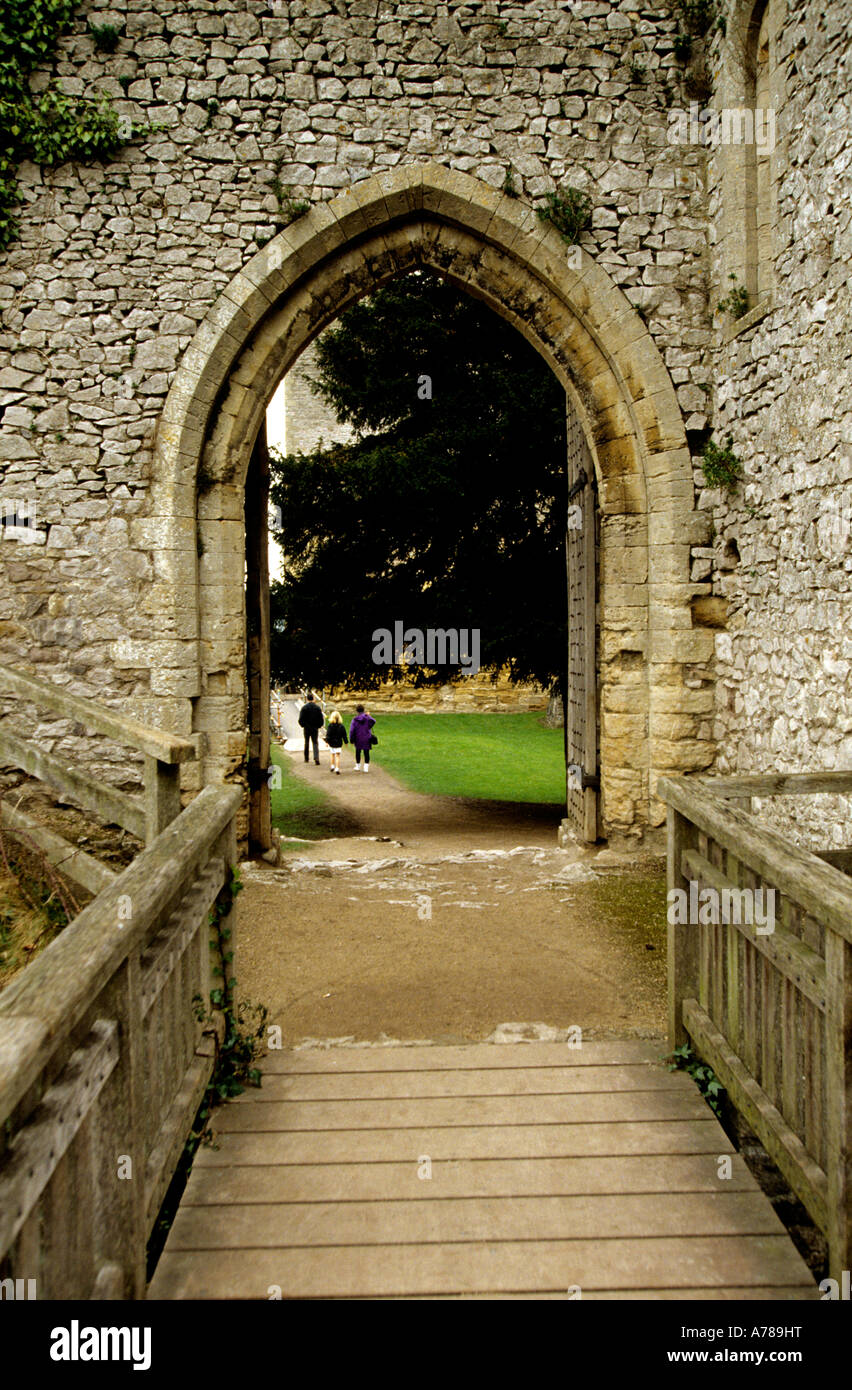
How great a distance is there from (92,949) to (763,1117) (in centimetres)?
171

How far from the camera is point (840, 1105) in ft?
6.51

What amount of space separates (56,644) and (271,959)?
9.68 ft

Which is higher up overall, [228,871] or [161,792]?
[161,792]

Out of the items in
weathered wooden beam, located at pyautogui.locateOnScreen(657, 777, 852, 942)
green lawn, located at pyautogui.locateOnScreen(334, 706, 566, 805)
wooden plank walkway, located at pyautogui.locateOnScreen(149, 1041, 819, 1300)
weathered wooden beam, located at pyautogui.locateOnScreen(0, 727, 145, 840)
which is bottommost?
green lawn, located at pyautogui.locateOnScreen(334, 706, 566, 805)

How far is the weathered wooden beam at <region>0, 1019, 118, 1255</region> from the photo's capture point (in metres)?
1.39

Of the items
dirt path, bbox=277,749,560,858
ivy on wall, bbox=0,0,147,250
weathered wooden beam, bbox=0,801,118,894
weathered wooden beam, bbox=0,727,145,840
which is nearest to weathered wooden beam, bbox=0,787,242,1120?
weathered wooden beam, bbox=0,727,145,840

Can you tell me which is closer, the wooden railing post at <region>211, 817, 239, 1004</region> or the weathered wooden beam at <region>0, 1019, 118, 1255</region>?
the weathered wooden beam at <region>0, 1019, 118, 1255</region>

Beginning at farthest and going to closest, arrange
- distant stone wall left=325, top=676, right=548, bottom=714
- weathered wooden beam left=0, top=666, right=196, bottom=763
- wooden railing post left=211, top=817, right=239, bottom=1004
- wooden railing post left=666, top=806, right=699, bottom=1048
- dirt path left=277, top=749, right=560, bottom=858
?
1. distant stone wall left=325, top=676, right=548, bottom=714
2. dirt path left=277, top=749, right=560, bottom=858
3. weathered wooden beam left=0, top=666, right=196, bottom=763
4. wooden railing post left=211, top=817, right=239, bottom=1004
5. wooden railing post left=666, top=806, right=699, bottom=1048

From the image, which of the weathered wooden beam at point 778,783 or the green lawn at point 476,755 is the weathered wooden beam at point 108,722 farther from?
the green lawn at point 476,755

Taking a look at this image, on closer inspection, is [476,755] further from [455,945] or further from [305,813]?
[455,945]

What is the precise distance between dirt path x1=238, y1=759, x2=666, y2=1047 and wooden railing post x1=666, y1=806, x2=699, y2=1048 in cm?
35

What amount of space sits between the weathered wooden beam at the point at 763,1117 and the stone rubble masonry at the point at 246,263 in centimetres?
338

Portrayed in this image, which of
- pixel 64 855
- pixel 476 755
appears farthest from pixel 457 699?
pixel 64 855

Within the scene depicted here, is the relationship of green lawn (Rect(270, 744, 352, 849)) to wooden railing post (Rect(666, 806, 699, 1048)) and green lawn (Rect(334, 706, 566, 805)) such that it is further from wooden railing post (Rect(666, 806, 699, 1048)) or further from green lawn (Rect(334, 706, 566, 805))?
wooden railing post (Rect(666, 806, 699, 1048))
